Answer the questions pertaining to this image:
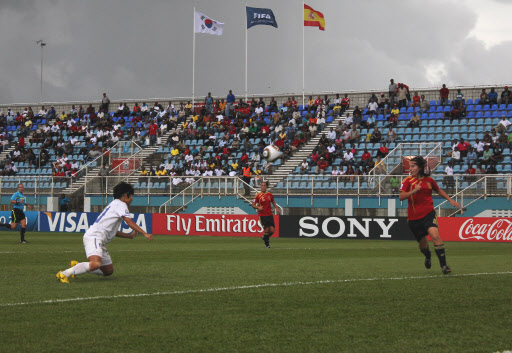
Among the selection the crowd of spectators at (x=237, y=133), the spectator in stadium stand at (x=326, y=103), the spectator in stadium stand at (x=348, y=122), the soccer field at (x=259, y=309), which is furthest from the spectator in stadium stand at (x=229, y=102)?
the soccer field at (x=259, y=309)

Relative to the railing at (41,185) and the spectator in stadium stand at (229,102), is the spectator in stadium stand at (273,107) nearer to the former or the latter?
the spectator in stadium stand at (229,102)

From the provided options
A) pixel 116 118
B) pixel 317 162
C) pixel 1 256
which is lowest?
pixel 1 256

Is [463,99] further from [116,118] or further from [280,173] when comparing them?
[116,118]

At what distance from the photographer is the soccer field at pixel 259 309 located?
251 inches

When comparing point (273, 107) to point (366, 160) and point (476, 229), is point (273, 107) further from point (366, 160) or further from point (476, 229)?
point (476, 229)

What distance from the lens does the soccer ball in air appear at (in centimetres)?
3509

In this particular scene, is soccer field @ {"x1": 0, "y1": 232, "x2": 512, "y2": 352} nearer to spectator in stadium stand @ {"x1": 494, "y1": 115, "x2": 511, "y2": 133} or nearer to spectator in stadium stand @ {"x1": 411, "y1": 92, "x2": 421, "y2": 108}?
spectator in stadium stand @ {"x1": 494, "y1": 115, "x2": 511, "y2": 133}

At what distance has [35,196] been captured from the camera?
36.8m

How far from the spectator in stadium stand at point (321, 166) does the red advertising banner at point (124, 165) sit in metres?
10.4

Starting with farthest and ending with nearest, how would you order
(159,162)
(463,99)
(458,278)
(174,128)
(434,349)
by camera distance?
(174,128), (159,162), (463,99), (458,278), (434,349)

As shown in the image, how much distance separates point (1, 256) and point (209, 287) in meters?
8.58

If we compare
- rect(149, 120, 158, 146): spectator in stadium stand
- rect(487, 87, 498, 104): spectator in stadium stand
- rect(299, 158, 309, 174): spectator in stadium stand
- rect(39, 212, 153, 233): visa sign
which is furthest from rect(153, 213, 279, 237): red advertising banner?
rect(487, 87, 498, 104): spectator in stadium stand

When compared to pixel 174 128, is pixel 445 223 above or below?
below

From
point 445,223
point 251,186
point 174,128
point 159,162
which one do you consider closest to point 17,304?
point 445,223
